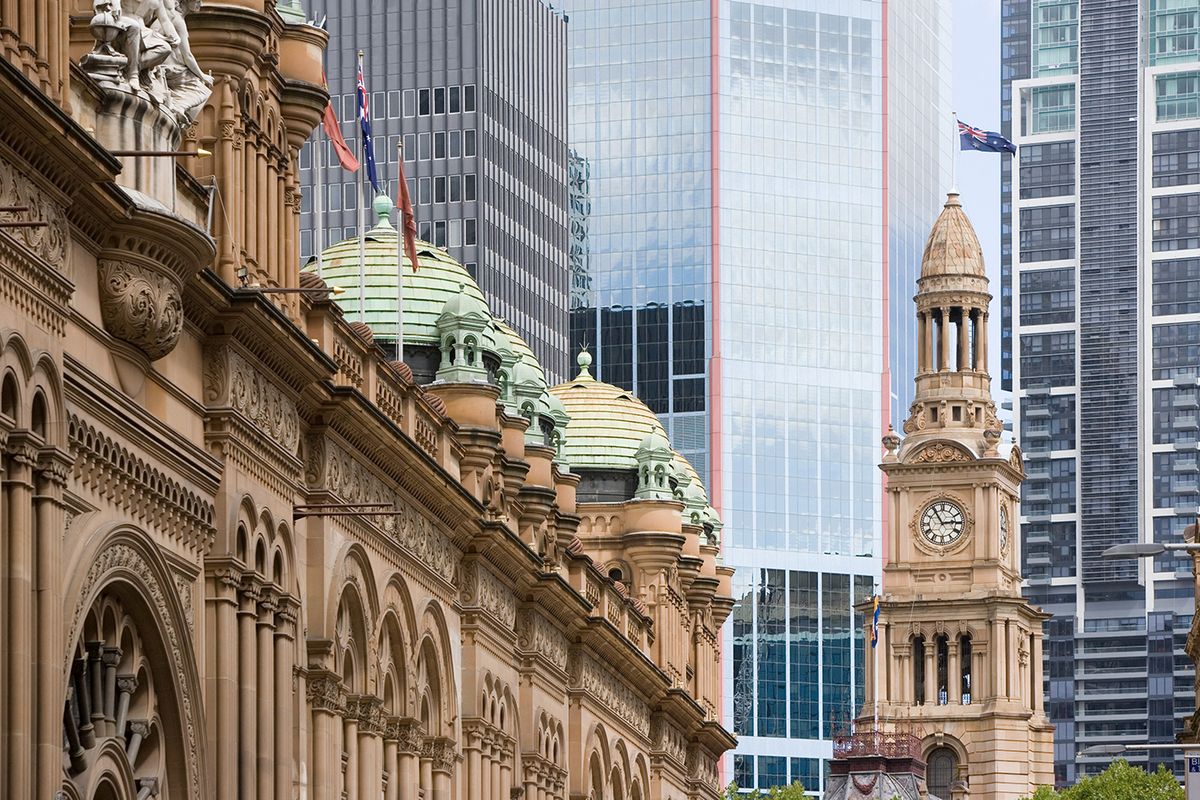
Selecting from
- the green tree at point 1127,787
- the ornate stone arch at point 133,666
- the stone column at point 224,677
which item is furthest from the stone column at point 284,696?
the green tree at point 1127,787

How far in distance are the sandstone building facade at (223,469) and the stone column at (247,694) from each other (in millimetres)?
69

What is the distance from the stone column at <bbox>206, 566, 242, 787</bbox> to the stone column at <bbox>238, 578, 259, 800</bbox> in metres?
0.27

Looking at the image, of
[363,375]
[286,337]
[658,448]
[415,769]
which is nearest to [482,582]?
[415,769]

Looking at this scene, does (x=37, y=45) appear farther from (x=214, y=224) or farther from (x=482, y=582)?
(x=482, y=582)

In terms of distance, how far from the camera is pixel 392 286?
87.4m

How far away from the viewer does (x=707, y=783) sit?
127312 mm

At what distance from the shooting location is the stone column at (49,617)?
45062 millimetres

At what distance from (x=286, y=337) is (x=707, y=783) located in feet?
235

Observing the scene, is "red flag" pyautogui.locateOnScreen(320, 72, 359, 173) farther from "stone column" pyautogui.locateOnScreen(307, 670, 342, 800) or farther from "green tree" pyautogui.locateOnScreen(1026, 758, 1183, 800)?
"green tree" pyautogui.locateOnScreen(1026, 758, 1183, 800)

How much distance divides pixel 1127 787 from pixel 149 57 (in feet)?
406

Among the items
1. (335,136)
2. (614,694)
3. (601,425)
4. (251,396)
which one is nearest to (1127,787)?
(601,425)

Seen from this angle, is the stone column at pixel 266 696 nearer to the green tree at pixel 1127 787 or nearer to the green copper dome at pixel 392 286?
the green copper dome at pixel 392 286

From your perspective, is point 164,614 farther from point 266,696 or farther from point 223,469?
point 266,696

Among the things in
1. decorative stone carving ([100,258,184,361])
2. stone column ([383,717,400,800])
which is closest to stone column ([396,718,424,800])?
stone column ([383,717,400,800])
